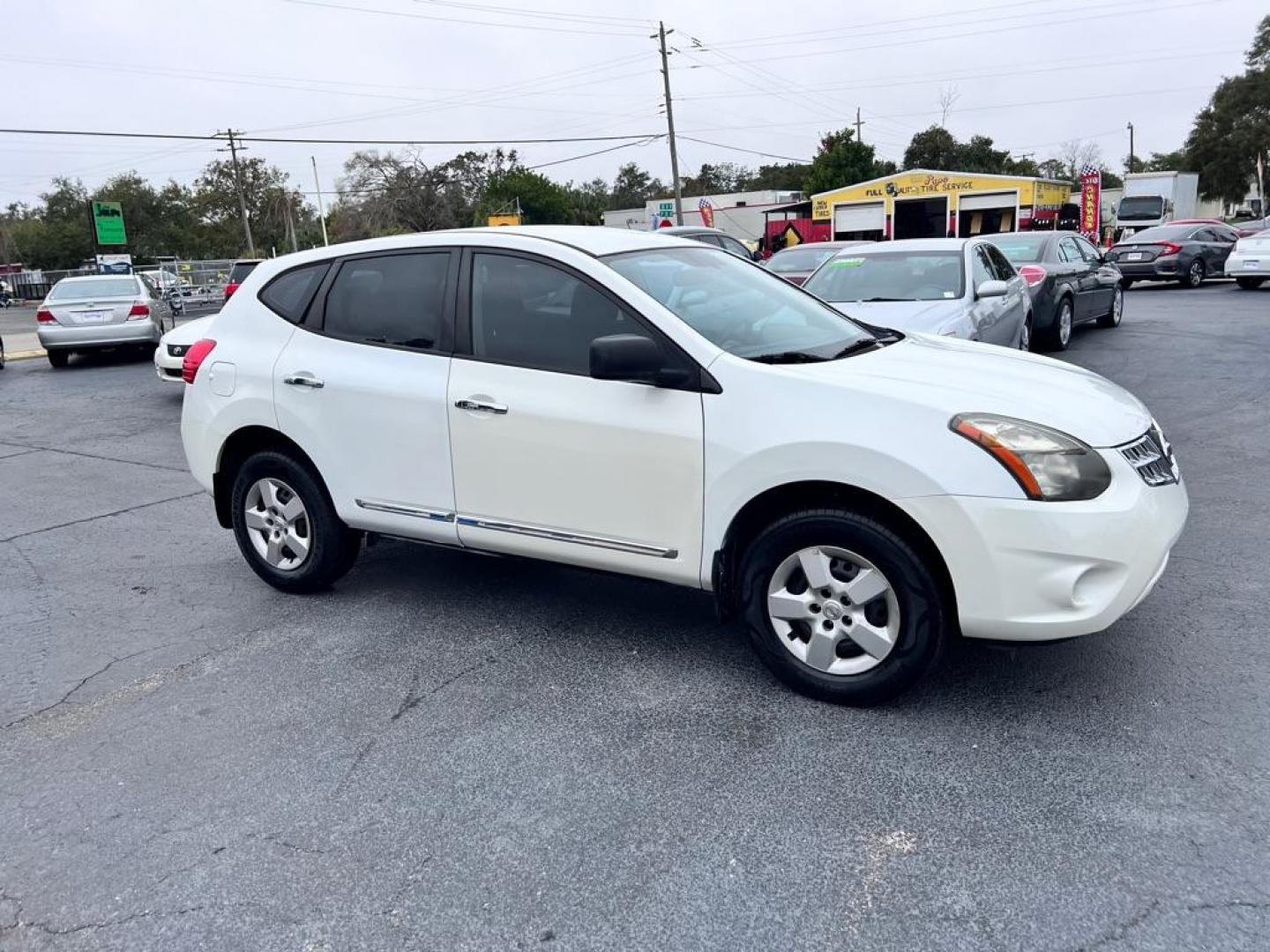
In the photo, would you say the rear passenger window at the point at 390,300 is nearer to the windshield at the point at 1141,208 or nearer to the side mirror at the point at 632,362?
the side mirror at the point at 632,362

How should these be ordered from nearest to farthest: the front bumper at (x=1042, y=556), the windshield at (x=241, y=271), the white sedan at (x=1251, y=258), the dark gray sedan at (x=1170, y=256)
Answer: the front bumper at (x=1042, y=556), the white sedan at (x=1251, y=258), the dark gray sedan at (x=1170, y=256), the windshield at (x=241, y=271)

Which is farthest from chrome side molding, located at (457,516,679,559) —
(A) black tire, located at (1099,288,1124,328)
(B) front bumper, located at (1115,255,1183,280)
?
(B) front bumper, located at (1115,255,1183,280)

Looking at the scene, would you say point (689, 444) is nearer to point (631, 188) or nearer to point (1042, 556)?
point (1042, 556)

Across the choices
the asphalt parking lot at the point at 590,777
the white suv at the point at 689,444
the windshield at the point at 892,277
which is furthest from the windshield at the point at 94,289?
the white suv at the point at 689,444

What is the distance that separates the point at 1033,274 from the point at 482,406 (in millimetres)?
9985

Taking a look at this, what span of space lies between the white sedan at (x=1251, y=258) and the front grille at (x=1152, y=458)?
67.8 feet

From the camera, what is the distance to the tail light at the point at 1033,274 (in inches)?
486

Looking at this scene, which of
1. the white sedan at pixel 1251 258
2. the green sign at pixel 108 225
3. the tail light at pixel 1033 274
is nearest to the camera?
the tail light at pixel 1033 274

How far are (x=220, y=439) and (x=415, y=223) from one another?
77.6 m

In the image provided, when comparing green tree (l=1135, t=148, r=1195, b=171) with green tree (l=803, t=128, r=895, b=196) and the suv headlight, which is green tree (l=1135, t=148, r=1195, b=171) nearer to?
green tree (l=803, t=128, r=895, b=196)

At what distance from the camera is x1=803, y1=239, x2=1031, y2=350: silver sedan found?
8.71 meters

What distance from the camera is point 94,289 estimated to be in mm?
Result: 16844

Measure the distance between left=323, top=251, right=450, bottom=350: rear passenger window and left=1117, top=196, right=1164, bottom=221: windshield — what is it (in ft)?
144

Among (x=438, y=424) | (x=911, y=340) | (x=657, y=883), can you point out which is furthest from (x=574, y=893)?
(x=911, y=340)
